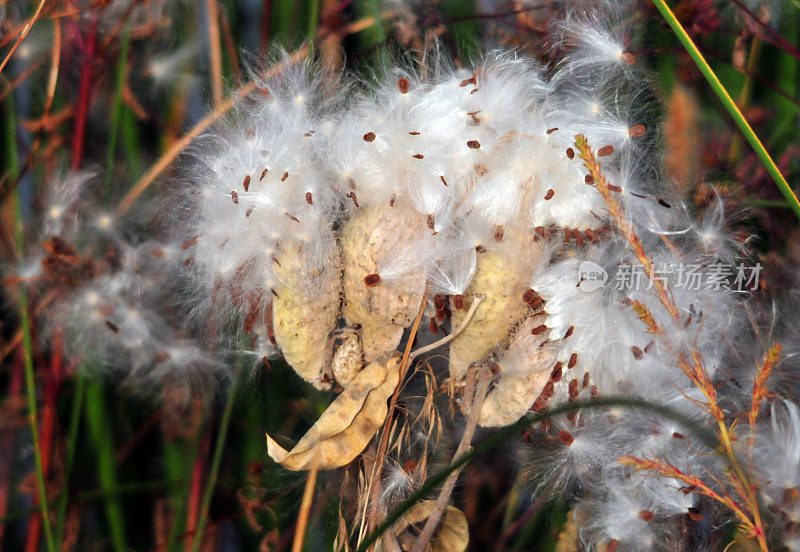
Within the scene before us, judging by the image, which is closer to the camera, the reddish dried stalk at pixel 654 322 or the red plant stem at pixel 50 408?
the reddish dried stalk at pixel 654 322

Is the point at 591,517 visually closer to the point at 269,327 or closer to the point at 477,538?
the point at 477,538

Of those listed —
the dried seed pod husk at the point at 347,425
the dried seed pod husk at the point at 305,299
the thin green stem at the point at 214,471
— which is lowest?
the thin green stem at the point at 214,471

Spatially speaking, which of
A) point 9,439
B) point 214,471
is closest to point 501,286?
point 214,471

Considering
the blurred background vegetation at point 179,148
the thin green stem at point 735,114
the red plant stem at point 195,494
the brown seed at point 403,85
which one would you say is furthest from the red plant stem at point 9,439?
the thin green stem at point 735,114

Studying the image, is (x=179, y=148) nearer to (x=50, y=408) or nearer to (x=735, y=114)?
(x=50, y=408)

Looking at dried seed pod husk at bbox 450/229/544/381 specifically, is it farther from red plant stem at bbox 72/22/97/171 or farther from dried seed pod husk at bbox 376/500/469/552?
red plant stem at bbox 72/22/97/171

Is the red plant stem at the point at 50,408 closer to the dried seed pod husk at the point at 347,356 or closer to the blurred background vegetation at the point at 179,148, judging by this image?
the blurred background vegetation at the point at 179,148

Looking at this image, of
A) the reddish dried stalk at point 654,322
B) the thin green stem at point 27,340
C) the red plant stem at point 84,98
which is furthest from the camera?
the red plant stem at point 84,98

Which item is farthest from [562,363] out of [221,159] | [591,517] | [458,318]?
[221,159]
